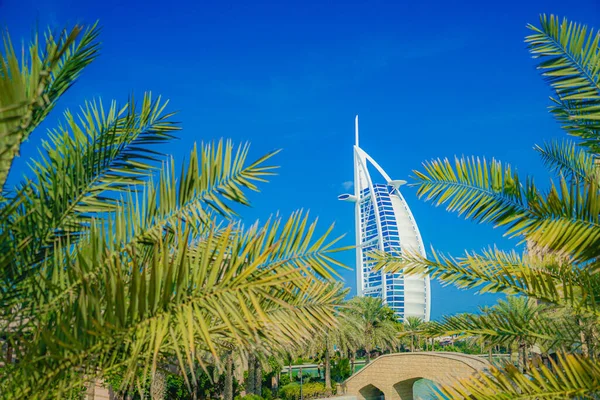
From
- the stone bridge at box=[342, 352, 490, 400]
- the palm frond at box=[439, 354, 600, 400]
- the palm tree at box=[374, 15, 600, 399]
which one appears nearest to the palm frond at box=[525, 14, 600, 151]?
the palm tree at box=[374, 15, 600, 399]

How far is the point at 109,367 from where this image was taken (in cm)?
318

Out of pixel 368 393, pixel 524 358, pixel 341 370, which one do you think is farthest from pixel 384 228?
pixel 524 358

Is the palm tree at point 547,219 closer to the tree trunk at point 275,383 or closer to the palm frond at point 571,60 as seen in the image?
the palm frond at point 571,60

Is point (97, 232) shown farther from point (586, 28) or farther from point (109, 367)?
point (586, 28)

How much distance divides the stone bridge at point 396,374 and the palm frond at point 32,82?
2325 cm

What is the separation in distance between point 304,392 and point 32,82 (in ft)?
110

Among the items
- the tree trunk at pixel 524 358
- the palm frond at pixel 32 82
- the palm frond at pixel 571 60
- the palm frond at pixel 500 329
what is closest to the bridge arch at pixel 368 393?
the tree trunk at pixel 524 358

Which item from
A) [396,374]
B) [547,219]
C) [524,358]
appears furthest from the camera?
[396,374]

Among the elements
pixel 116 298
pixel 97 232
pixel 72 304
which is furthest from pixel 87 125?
pixel 116 298

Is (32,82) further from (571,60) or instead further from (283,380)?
(283,380)

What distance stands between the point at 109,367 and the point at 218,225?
1.94 m

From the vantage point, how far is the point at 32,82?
109 inches

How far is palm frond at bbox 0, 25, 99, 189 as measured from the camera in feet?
7.20

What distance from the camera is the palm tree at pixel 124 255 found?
2832 mm
